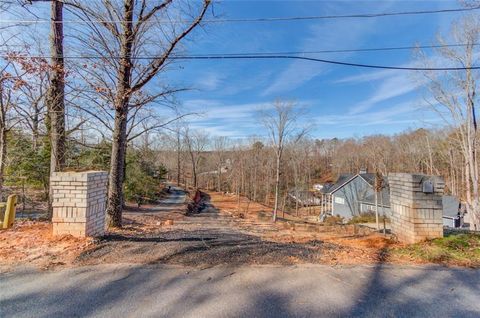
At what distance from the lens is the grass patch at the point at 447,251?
3.52 metres

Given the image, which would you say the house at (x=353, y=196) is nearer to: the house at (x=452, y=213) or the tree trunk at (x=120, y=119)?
the house at (x=452, y=213)

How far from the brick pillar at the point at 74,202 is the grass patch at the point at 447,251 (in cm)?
457

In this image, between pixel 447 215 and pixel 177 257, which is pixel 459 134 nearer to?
pixel 447 215

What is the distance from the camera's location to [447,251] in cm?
379

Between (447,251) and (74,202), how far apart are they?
216 inches

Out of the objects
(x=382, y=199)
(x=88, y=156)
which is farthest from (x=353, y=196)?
(x=88, y=156)

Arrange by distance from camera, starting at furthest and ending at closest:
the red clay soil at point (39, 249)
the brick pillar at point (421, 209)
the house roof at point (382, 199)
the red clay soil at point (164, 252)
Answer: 1. the house roof at point (382, 199)
2. the brick pillar at point (421, 209)
3. the red clay soil at point (164, 252)
4. the red clay soil at point (39, 249)

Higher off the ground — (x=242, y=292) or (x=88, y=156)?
(x=88, y=156)

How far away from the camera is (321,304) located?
2371 mm

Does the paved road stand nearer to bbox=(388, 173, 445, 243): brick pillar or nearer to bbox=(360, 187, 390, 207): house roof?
bbox=(388, 173, 445, 243): brick pillar

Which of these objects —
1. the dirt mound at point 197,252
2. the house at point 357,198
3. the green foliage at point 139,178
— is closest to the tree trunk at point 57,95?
the dirt mound at point 197,252

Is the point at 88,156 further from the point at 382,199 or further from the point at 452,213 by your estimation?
the point at 452,213

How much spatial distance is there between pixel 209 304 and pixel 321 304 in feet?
3.28

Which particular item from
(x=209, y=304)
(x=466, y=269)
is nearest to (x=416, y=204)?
(x=466, y=269)
